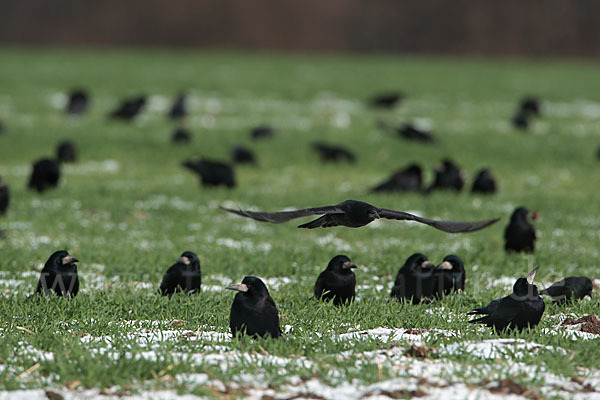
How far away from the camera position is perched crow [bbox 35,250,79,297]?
24.0 ft

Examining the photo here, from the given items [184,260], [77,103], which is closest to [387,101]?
[77,103]

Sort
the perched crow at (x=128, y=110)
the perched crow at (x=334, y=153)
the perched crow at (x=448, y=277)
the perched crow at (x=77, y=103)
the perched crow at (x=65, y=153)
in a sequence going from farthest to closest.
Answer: the perched crow at (x=77, y=103) < the perched crow at (x=128, y=110) < the perched crow at (x=334, y=153) < the perched crow at (x=65, y=153) < the perched crow at (x=448, y=277)

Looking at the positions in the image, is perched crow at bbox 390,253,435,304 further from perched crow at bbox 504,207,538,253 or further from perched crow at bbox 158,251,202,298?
perched crow at bbox 504,207,538,253

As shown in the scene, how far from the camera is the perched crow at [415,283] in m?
7.39

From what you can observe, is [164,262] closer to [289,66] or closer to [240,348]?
[240,348]

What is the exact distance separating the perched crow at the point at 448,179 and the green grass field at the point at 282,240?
0.82 metres

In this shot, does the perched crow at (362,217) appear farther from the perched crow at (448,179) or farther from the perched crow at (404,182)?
the perched crow at (448,179)

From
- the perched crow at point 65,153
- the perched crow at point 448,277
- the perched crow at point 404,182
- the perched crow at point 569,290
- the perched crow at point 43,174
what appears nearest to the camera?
the perched crow at point 569,290

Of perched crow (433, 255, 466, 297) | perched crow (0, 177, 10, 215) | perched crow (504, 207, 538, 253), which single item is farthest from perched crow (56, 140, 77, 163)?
perched crow (433, 255, 466, 297)

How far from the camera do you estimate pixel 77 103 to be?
2239cm

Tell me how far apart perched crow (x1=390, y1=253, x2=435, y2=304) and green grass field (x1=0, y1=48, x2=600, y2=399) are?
245mm

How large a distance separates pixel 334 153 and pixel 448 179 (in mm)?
3824

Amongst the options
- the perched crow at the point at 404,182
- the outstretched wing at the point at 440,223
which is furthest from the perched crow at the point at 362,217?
the perched crow at the point at 404,182

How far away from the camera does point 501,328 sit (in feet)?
20.7
